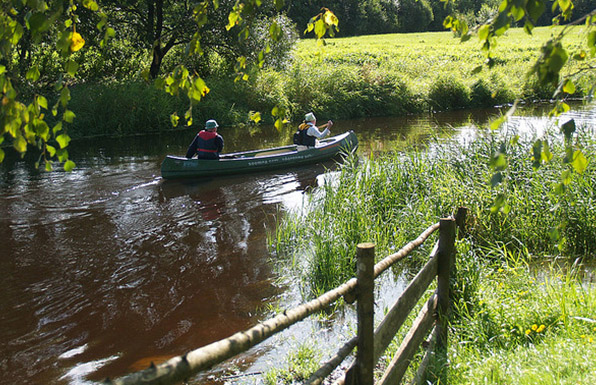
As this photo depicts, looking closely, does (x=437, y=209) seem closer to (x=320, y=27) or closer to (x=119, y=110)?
(x=320, y=27)

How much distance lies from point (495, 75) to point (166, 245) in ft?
77.0

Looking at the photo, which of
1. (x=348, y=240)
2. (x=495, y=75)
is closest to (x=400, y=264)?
(x=348, y=240)

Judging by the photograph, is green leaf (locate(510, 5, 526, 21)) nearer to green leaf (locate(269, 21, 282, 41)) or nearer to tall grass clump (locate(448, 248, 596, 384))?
green leaf (locate(269, 21, 282, 41))

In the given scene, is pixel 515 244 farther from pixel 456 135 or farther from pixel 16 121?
pixel 456 135

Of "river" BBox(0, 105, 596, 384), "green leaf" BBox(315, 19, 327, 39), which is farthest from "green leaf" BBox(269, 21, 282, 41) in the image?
"river" BBox(0, 105, 596, 384)

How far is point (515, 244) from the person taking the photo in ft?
22.5

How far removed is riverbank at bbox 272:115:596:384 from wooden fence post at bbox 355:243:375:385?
912 mm

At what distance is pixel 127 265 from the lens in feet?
24.2

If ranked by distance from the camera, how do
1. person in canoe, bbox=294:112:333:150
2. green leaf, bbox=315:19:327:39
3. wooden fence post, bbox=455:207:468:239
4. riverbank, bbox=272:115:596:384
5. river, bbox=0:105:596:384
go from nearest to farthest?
green leaf, bbox=315:19:327:39
riverbank, bbox=272:115:596:384
wooden fence post, bbox=455:207:468:239
river, bbox=0:105:596:384
person in canoe, bbox=294:112:333:150

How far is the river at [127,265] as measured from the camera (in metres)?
5.22

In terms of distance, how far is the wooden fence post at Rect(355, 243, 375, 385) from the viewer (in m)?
2.82

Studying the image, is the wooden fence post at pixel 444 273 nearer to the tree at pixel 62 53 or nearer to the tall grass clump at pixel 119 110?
the tree at pixel 62 53

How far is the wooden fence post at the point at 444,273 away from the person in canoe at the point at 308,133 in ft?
31.9

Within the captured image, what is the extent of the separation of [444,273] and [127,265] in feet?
15.6
